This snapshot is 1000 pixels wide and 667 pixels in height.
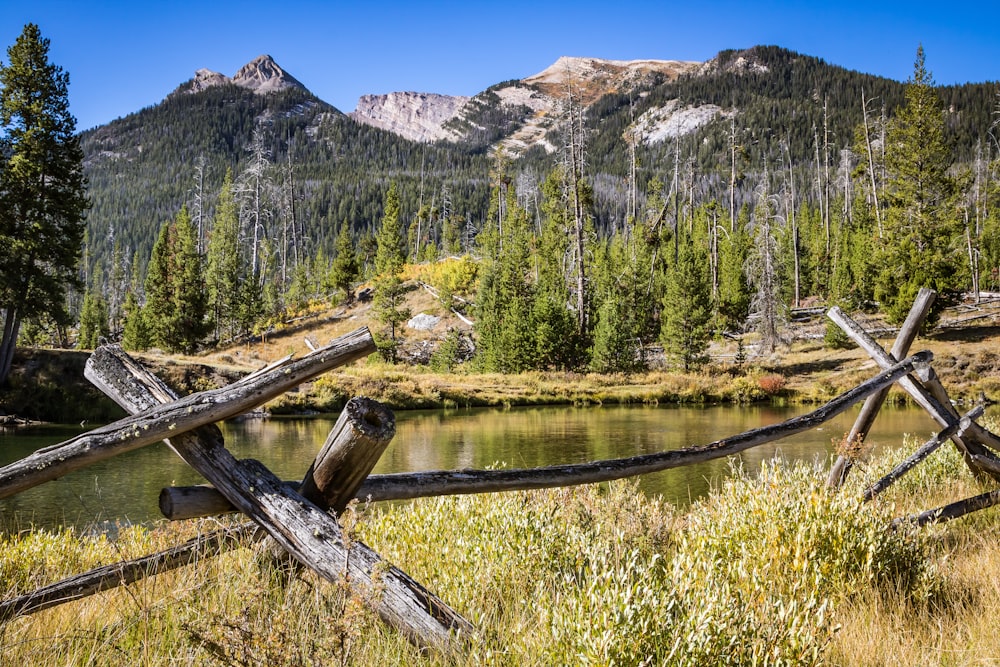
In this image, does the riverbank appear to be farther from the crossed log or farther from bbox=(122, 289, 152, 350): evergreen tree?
the crossed log

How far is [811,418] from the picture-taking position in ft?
14.8

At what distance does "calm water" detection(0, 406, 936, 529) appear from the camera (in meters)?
10.9

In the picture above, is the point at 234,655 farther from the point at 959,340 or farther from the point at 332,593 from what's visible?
the point at 959,340

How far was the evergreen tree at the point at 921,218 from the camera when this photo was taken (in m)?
32.7

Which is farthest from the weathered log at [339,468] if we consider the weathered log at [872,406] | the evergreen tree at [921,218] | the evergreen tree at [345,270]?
the evergreen tree at [345,270]

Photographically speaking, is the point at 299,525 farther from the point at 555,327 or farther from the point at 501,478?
the point at 555,327

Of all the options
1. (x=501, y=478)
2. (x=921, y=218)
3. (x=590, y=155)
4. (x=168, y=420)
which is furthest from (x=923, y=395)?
(x=590, y=155)

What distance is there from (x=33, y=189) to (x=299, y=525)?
A: 31.1 m

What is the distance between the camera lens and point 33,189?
2694 cm

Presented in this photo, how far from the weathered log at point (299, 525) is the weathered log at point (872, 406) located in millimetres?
3752

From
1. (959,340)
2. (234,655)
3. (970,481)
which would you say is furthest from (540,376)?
(234,655)

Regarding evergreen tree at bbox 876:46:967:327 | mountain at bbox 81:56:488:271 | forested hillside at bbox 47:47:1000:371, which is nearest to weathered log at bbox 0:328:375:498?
forested hillside at bbox 47:47:1000:371

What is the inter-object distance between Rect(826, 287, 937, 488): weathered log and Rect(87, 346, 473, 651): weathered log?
375 centimetres

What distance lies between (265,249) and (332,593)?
64.1 m
